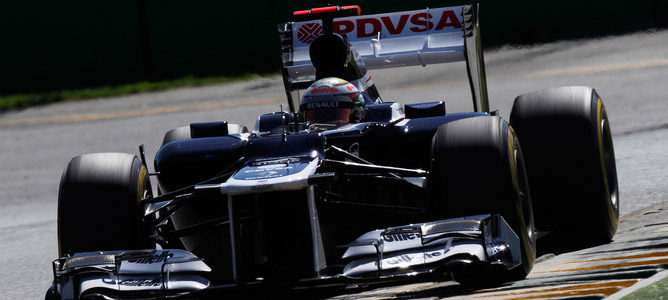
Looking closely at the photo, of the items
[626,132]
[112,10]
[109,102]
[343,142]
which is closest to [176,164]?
[343,142]

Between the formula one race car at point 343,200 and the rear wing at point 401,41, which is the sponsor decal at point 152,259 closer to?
the formula one race car at point 343,200

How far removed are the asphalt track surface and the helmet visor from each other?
4950 mm

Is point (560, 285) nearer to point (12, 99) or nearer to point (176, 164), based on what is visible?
point (176, 164)

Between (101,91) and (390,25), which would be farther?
(101,91)

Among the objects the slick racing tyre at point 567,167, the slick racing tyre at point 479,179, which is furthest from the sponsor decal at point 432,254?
the slick racing tyre at point 567,167

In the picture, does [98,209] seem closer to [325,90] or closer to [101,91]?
[325,90]

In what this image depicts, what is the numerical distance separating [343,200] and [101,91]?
17.6 metres

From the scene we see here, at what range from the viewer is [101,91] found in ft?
77.6

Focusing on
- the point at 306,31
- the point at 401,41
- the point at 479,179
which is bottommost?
the point at 479,179

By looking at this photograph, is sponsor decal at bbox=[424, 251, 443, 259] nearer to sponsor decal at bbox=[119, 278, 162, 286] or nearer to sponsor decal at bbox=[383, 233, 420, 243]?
sponsor decal at bbox=[383, 233, 420, 243]

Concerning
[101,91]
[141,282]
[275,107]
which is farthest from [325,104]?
[101,91]

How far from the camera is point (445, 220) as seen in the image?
6.02 metres

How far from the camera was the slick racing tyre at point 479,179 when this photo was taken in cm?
615

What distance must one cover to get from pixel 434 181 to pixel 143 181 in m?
1.85
